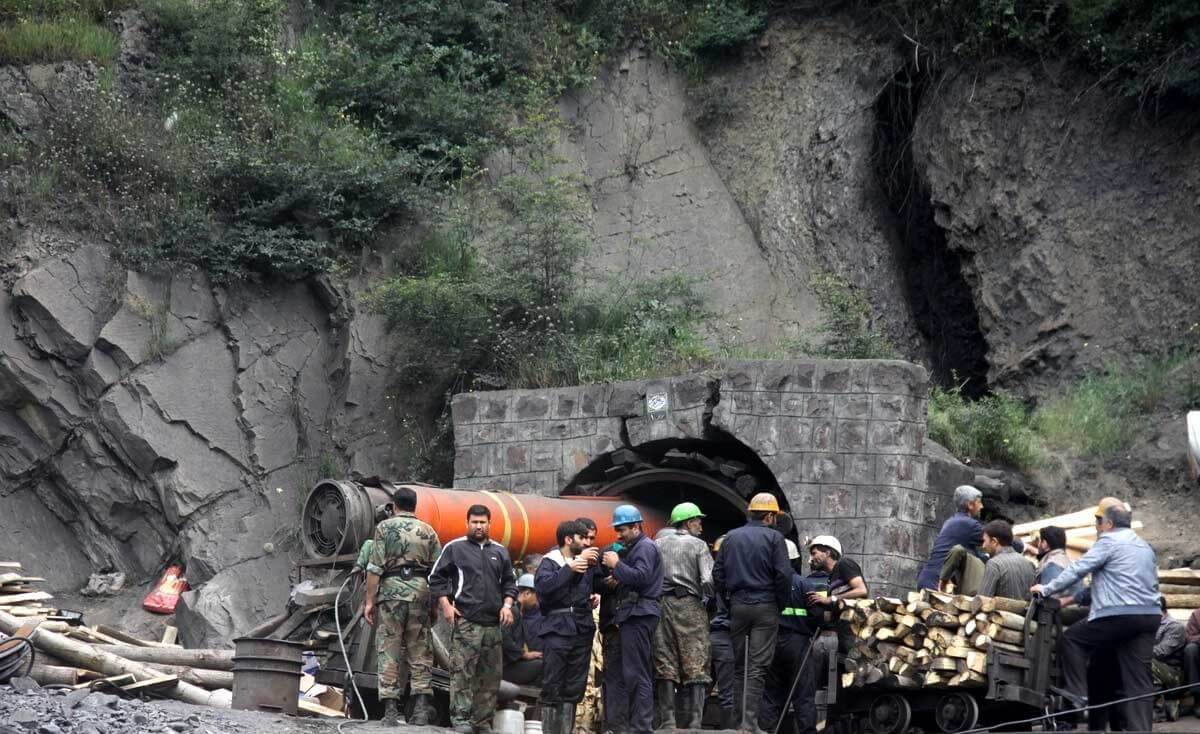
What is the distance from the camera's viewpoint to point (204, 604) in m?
15.2

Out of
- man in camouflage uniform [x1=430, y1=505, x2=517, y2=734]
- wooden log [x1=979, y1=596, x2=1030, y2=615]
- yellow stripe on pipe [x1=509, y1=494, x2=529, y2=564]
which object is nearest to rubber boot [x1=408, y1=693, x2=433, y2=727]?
man in camouflage uniform [x1=430, y1=505, x2=517, y2=734]

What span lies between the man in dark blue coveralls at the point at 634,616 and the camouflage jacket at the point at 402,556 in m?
1.28

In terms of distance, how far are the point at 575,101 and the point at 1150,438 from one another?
9249mm

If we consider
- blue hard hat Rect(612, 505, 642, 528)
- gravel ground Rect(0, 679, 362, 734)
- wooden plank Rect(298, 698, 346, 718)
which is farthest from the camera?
wooden plank Rect(298, 698, 346, 718)

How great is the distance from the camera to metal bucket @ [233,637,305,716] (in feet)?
33.4

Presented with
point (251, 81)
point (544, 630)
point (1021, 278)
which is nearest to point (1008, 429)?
point (1021, 278)

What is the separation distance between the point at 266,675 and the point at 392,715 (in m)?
1.07

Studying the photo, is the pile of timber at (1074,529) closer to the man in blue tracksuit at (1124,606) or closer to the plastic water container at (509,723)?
the man in blue tracksuit at (1124,606)

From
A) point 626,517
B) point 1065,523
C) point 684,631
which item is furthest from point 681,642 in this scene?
point 1065,523

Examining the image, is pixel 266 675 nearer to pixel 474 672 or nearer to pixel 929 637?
pixel 474 672

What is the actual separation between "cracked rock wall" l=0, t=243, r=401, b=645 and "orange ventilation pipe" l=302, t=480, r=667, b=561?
4.64 m

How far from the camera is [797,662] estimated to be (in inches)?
405

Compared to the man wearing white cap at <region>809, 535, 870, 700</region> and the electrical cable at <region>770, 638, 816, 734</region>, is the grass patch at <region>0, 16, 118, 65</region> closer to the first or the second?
the man wearing white cap at <region>809, 535, 870, 700</region>

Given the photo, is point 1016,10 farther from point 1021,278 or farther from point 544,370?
point 544,370
